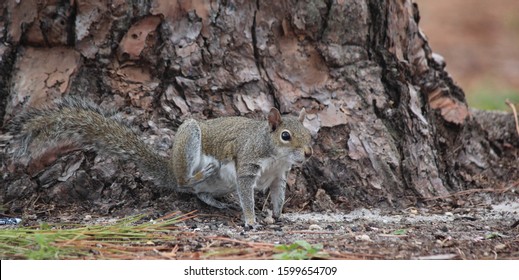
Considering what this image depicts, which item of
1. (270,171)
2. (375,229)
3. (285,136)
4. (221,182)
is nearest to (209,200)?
(221,182)

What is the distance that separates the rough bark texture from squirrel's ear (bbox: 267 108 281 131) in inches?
17.2

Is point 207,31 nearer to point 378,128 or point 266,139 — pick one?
point 266,139

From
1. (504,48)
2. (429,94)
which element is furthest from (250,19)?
(504,48)

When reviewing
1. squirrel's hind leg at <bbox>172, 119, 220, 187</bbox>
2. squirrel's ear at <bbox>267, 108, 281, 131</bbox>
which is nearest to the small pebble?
squirrel's ear at <bbox>267, 108, 281, 131</bbox>

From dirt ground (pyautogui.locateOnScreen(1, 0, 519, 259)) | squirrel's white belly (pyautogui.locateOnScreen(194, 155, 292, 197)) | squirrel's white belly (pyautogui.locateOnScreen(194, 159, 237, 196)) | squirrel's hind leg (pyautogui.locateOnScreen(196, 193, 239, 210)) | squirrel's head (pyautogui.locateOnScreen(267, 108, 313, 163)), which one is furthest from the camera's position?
squirrel's hind leg (pyautogui.locateOnScreen(196, 193, 239, 210))

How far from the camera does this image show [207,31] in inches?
169

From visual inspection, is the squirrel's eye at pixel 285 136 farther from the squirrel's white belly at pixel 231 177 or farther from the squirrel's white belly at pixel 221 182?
the squirrel's white belly at pixel 221 182

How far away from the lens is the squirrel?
401 cm

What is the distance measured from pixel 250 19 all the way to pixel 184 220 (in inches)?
48.1

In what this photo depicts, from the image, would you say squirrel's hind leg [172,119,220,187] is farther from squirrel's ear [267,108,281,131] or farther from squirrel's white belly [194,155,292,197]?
squirrel's ear [267,108,281,131]

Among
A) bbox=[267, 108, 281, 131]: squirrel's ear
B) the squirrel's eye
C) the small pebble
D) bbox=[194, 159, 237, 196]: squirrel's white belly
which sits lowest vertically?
the small pebble

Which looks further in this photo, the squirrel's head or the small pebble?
the squirrel's head

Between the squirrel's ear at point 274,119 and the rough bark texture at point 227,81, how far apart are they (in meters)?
0.44

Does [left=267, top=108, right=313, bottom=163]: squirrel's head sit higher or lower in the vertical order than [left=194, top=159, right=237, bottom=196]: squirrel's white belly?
higher
